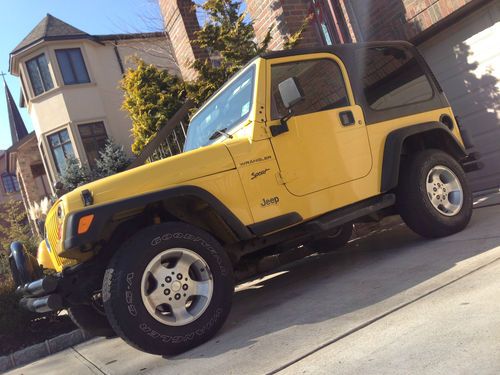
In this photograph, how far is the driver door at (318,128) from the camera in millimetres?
4023

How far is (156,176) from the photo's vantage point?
3.42 m

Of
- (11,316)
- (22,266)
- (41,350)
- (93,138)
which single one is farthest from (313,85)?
(93,138)

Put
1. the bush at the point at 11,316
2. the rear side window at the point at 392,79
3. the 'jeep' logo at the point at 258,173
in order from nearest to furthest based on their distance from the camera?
the 'jeep' logo at the point at 258,173
the rear side window at the point at 392,79
the bush at the point at 11,316

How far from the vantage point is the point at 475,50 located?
677 cm

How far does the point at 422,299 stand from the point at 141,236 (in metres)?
1.87

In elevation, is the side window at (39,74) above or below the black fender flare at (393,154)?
above

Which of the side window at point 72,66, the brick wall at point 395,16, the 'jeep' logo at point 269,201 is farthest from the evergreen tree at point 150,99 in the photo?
the side window at point 72,66

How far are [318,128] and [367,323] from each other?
1.82 metres

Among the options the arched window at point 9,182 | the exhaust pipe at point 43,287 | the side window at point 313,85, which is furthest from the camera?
the arched window at point 9,182

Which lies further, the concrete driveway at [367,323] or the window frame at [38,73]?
the window frame at [38,73]

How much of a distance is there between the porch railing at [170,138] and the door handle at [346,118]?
2.75 m

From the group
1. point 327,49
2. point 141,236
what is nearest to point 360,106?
point 327,49

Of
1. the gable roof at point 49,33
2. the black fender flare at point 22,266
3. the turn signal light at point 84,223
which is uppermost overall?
the gable roof at point 49,33

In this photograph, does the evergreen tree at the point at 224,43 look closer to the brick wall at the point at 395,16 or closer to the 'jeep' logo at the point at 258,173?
the brick wall at the point at 395,16
